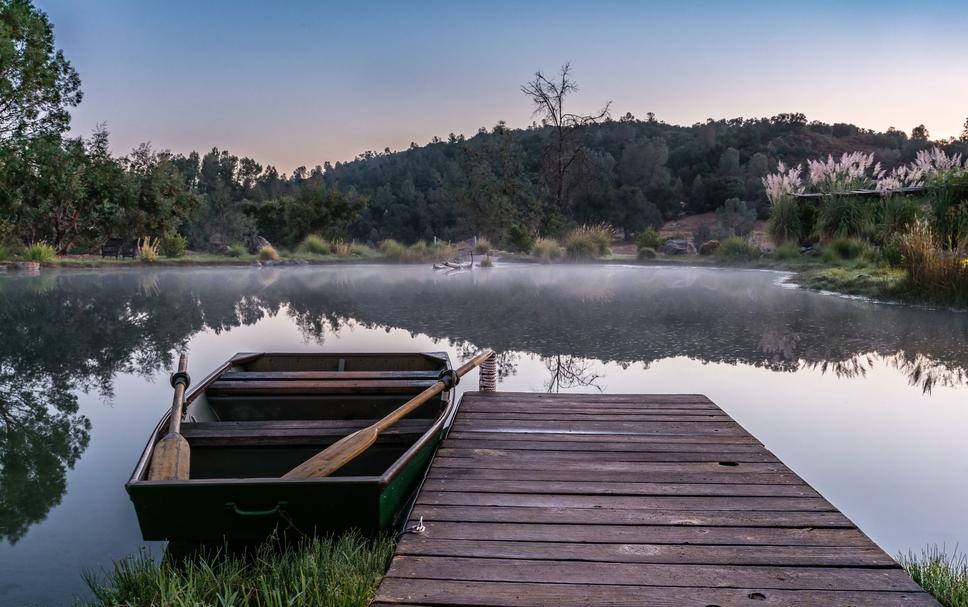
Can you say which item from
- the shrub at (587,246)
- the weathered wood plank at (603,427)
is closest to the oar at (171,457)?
the weathered wood plank at (603,427)

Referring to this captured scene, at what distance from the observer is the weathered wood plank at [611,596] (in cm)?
168

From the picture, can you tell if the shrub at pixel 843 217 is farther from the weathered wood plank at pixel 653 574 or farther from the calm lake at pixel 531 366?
the weathered wood plank at pixel 653 574

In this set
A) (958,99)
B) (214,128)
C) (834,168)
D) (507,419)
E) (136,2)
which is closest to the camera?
(507,419)

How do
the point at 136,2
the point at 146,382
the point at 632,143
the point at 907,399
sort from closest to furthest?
the point at 907,399, the point at 146,382, the point at 136,2, the point at 632,143

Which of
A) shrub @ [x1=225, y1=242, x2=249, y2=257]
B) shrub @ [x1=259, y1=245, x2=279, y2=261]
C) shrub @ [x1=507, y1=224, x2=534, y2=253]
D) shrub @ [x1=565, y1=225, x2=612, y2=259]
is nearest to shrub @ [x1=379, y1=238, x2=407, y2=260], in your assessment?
shrub @ [x1=259, y1=245, x2=279, y2=261]

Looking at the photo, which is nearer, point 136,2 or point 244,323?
point 244,323

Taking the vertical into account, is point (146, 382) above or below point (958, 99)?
below

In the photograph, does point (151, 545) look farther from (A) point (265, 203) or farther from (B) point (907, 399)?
(A) point (265, 203)

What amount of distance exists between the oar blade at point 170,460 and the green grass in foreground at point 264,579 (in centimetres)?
28

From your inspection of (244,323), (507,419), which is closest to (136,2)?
(244,323)

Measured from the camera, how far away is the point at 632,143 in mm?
41531

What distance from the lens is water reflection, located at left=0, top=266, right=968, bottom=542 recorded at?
4.27m

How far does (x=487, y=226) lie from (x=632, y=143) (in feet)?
55.5

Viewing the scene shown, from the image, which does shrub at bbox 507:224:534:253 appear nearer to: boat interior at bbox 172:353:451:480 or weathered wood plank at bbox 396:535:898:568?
boat interior at bbox 172:353:451:480
